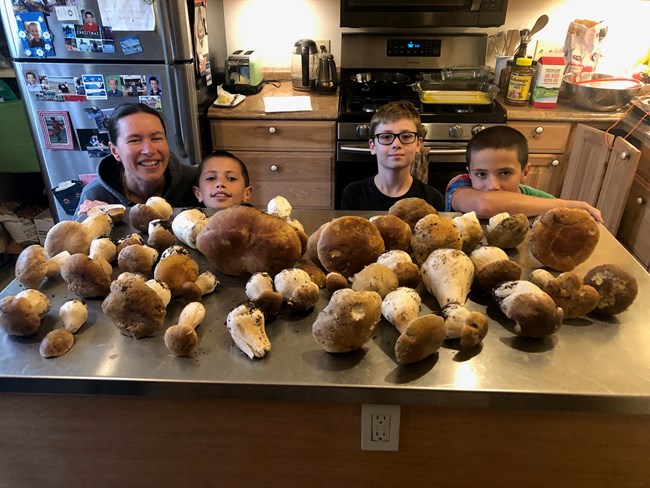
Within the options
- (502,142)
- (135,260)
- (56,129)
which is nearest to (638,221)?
(502,142)

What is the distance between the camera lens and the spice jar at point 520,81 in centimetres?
219

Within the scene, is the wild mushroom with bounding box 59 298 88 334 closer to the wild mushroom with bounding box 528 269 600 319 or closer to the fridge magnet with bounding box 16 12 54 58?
the wild mushroom with bounding box 528 269 600 319

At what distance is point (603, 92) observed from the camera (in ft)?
7.03

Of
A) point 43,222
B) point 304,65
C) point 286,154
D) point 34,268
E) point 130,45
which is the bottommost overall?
point 43,222

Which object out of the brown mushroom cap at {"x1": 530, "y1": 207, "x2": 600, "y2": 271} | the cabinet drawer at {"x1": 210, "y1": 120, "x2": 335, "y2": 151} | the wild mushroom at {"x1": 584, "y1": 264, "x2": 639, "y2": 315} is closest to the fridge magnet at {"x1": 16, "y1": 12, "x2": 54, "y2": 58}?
the cabinet drawer at {"x1": 210, "y1": 120, "x2": 335, "y2": 151}

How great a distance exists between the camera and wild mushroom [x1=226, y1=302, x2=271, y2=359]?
2.30ft

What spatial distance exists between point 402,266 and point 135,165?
3.30ft

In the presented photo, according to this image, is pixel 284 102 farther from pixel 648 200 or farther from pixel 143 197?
pixel 648 200

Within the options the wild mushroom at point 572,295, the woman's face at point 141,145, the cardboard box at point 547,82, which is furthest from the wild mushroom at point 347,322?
the cardboard box at point 547,82

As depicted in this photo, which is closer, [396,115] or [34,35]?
[396,115]

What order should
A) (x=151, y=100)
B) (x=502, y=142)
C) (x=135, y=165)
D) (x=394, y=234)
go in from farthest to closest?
1. (x=151, y=100)
2. (x=135, y=165)
3. (x=502, y=142)
4. (x=394, y=234)

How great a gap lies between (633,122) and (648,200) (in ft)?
1.19

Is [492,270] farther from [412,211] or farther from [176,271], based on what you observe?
[176,271]

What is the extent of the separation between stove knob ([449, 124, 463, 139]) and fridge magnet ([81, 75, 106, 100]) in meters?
1.39
